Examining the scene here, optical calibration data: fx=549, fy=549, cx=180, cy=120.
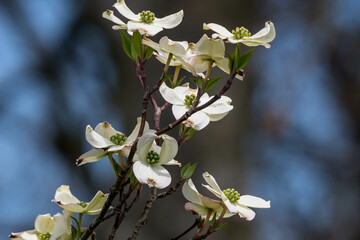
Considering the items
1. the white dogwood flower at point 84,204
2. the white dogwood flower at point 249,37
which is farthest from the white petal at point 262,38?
the white dogwood flower at point 84,204

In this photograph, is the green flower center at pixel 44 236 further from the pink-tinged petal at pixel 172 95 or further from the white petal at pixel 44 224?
the pink-tinged petal at pixel 172 95

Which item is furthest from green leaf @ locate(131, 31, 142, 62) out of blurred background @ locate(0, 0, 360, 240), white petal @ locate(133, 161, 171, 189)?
blurred background @ locate(0, 0, 360, 240)

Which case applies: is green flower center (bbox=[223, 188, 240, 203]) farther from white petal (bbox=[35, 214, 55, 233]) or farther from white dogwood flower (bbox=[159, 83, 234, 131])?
white petal (bbox=[35, 214, 55, 233])

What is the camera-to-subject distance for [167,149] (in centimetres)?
53

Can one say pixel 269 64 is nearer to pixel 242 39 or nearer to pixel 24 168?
pixel 24 168

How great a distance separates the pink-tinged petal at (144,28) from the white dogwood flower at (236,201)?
5.7 inches

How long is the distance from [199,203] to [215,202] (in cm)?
2

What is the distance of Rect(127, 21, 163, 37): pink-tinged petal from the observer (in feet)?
1.71

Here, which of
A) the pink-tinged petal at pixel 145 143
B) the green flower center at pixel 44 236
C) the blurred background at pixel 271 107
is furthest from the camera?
the blurred background at pixel 271 107

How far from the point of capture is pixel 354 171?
326 centimetres

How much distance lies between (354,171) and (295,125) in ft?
1.43

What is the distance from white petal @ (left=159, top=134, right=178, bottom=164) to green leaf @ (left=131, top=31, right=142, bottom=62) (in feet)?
0.27

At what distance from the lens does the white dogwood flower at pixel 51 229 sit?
57 centimetres


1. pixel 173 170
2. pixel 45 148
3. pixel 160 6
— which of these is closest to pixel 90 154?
pixel 173 170
